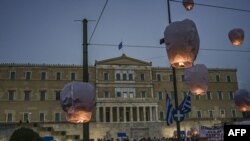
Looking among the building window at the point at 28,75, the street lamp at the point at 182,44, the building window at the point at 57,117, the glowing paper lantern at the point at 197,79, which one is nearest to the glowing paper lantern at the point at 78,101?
the street lamp at the point at 182,44

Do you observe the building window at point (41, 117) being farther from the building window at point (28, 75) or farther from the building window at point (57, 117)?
the building window at point (28, 75)

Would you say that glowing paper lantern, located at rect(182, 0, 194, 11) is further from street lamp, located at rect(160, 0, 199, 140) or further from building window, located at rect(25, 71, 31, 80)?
building window, located at rect(25, 71, 31, 80)

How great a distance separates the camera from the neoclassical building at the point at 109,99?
40.2 metres

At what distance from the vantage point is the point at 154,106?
4409 centimetres

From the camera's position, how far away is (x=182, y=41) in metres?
6.79

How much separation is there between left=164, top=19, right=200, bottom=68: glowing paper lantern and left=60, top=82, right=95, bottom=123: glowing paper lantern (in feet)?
6.99

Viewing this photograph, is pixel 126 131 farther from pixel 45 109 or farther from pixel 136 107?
pixel 45 109

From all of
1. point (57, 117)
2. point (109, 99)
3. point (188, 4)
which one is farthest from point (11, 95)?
point (188, 4)

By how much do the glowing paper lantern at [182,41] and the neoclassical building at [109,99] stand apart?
33.1m

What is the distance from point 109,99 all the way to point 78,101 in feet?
115

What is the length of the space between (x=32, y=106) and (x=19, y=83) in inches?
137

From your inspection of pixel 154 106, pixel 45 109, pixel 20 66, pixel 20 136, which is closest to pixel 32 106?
pixel 45 109

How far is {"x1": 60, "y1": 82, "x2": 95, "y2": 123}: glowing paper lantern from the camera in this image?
7340mm

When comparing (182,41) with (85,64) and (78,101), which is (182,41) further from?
(78,101)
